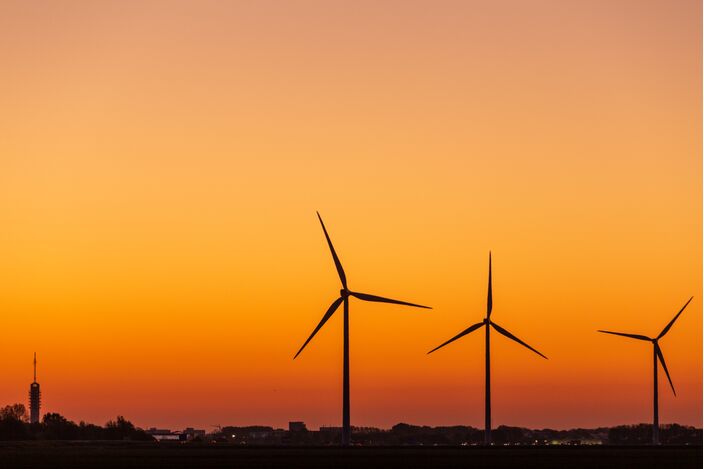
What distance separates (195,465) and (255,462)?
9247mm

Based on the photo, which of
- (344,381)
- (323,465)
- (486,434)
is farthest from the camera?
(486,434)

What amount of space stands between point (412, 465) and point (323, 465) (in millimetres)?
7724

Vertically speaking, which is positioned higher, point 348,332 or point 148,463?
point 348,332

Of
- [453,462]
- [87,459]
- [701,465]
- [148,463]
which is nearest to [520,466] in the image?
[453,462]

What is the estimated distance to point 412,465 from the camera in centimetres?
11444

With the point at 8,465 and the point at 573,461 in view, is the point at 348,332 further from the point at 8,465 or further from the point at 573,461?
the point at 8,465

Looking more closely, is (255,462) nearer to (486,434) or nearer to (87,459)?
(87,459)

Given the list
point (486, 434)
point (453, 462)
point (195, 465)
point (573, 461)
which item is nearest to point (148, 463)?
point (195, 465)

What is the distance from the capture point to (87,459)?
12650 centimetres

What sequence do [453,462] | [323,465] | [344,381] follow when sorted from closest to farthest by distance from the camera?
[323,465]
[453,462]
[344,381]

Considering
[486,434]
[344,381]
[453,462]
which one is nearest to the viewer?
[453,462]

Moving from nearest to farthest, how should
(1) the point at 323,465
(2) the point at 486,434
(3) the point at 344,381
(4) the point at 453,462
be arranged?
1. (1) the point at 323,465
2. (4) the point at 453,462
3. (3) the point at 344,381
4. (2) the point at 486,434

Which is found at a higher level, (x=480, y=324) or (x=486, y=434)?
(x=480, y=324)

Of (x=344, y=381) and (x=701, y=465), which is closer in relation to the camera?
(x=701, y=465)
